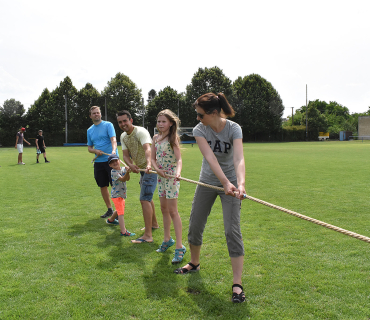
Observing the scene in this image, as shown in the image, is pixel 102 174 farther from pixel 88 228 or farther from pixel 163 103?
pixel 163 103

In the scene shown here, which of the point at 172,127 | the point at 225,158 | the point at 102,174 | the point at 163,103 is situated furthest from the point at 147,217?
the point at 163,103

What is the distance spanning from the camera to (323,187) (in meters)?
9.26

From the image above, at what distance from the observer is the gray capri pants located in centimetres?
328

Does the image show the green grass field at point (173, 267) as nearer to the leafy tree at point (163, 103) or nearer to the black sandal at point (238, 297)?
the black sandal at point (238, 297)

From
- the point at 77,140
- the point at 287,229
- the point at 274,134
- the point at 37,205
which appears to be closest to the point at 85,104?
the point at 77,140

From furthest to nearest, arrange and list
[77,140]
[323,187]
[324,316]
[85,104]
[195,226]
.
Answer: [85,104]
[77,140]
[323,187]
[195,226]
[324,316]

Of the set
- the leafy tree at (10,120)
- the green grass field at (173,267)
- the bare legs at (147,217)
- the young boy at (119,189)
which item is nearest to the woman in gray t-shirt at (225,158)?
the green grass field at (173,267)

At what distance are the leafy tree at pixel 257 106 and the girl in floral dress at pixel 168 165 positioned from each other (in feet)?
175


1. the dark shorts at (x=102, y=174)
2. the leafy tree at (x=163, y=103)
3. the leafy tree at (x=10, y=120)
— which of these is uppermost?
the leafy tree at (x=163, y=103)

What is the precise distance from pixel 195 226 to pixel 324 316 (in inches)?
60.0

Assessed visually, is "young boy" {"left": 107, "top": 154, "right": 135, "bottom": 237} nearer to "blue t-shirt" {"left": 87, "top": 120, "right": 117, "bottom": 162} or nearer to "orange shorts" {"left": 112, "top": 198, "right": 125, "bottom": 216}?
"orange shorts" {"left": 112, "top": 198, "right": 125, "bottom": 216}

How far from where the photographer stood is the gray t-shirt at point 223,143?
11.0 feet

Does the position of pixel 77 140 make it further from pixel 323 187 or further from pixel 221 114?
pixel 221 114

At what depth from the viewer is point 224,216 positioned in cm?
337
